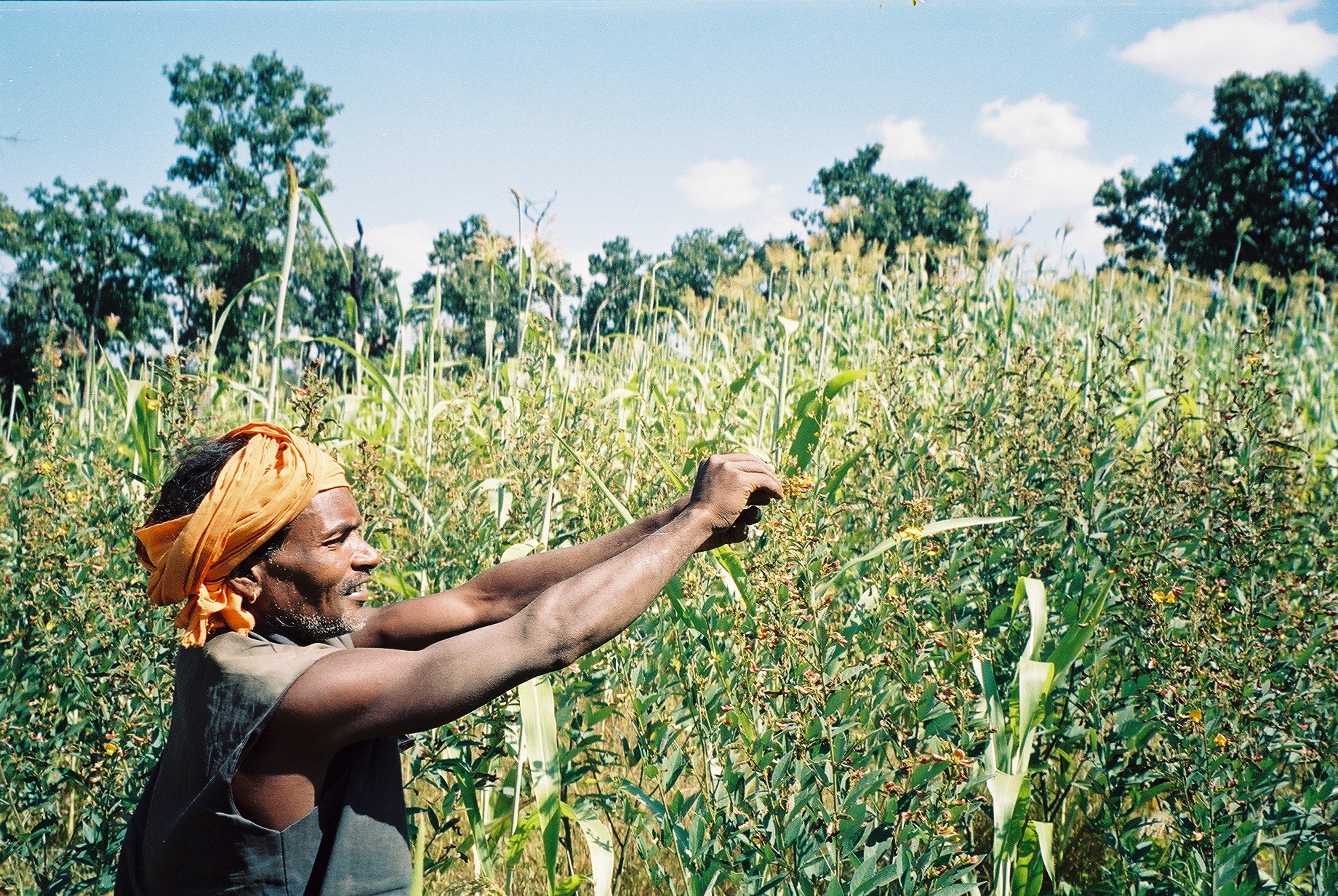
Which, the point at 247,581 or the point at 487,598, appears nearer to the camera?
the point at 247,581

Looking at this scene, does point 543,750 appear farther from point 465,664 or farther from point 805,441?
point 805,441

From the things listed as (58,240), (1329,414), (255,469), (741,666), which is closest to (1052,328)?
(1329,414)

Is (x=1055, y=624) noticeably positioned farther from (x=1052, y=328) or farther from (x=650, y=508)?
(x=1052, y=328)

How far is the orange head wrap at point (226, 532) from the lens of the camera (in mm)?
1611

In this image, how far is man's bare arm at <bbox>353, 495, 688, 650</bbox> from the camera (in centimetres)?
201

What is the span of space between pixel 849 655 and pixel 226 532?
143 centimetres

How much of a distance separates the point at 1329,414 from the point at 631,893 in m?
4.94

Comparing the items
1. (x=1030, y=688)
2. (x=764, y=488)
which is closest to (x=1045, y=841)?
(x=1030, y=688)

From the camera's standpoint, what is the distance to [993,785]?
1697 millimetres

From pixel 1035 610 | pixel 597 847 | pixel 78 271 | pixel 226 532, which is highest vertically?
pixel 78 271

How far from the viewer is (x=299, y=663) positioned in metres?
1.56

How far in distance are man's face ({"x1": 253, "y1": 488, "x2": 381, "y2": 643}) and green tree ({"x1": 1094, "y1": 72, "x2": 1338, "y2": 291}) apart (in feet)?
81.0

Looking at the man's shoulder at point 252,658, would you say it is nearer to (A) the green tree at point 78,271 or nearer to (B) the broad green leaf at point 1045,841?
(B) the broad green leaf at point 1045,841

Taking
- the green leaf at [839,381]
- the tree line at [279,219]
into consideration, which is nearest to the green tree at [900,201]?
the tree line at [279,219]
